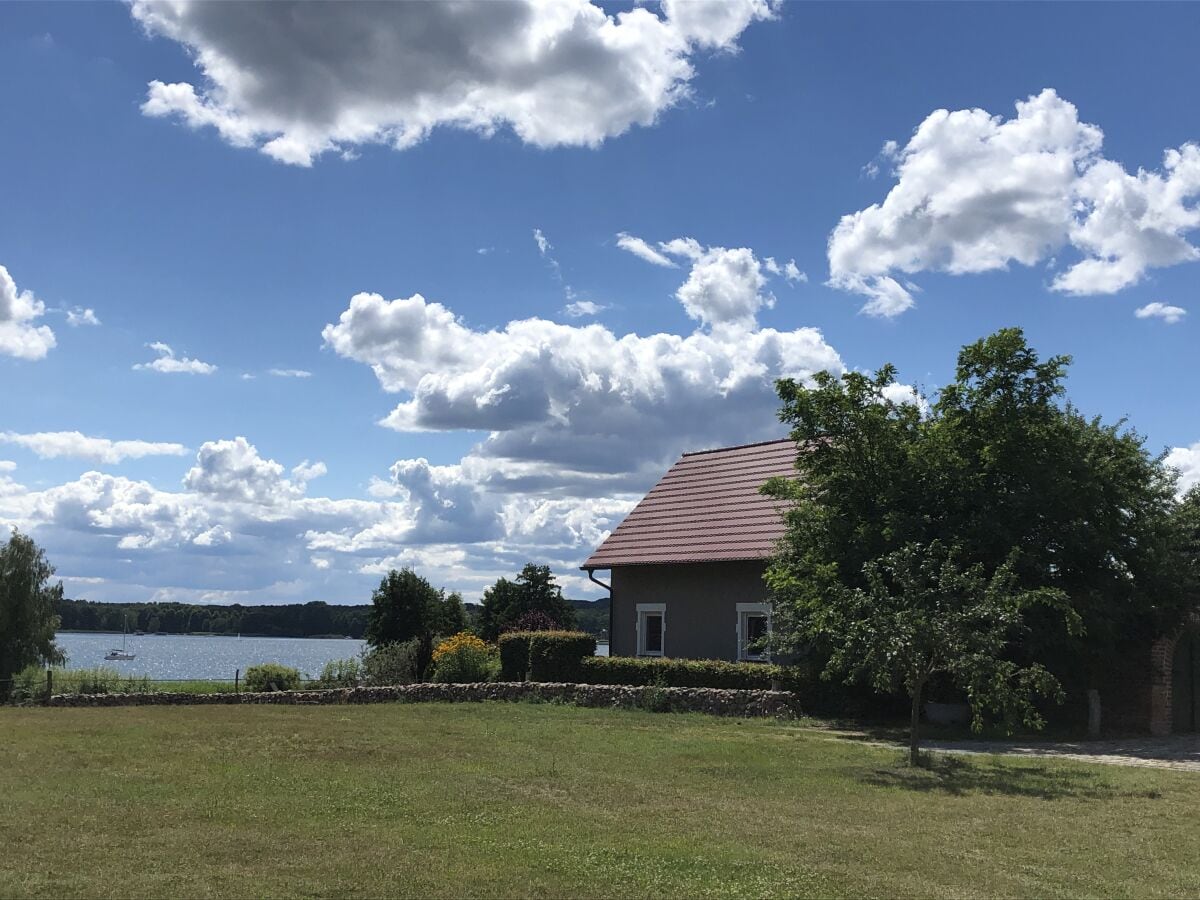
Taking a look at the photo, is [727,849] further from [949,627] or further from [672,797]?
[949,627]

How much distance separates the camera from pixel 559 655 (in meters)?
28.9

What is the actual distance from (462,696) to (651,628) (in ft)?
21.0

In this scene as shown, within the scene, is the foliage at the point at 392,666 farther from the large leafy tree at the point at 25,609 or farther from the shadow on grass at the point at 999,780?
the shadow on grass at the point at 999,780

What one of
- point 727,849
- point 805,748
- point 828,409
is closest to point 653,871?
point 727,849

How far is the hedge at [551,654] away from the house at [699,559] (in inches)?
103

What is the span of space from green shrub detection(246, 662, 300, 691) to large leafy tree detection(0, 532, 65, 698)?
9520 millimetres

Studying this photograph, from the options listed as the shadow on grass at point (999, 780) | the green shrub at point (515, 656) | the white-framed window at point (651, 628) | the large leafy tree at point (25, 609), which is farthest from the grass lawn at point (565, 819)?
the large leafy tree at point (25, 609)

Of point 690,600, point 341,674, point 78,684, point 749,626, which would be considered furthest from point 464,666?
point 78,684

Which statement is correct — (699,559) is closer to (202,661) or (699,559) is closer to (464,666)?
(464,666)

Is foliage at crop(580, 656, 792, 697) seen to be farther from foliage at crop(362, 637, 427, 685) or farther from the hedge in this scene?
foliage at crop(362, 637, 427, 685)

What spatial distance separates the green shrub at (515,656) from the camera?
30016 mm

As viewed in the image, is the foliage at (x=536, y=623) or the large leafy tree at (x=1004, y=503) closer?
the large leafy tree at (x=1004, y=503)

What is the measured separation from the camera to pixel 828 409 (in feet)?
71.3

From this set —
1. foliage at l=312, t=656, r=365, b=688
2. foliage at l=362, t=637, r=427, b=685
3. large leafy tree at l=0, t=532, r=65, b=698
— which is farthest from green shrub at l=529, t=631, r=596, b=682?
large leafy tree at l=0, t=532, r=65, b=698
